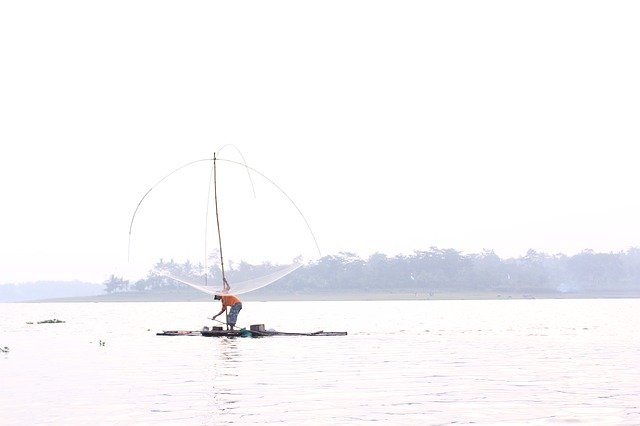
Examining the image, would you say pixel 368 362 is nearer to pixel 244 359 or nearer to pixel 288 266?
pixel 244 359

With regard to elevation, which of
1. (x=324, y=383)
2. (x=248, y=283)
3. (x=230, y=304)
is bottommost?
(x=324, y=383)

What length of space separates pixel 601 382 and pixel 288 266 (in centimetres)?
2465

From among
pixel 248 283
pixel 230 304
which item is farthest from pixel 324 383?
pixel 230 304

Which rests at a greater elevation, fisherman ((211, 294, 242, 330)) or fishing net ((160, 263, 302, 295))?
fishing net ((160, 263, 302, 295))

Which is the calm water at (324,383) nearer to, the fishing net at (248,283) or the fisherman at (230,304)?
the fisherman at (230,304)

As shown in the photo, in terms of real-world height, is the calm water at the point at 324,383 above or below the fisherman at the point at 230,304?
below

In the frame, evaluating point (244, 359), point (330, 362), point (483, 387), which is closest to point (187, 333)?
point (244, 359)

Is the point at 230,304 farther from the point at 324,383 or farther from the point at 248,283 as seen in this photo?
the point at 324,383

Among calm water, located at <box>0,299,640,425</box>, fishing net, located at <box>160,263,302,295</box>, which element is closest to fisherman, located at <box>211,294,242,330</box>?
fishing net, located at <box>160,263,302,295</box>

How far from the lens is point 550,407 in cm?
2608

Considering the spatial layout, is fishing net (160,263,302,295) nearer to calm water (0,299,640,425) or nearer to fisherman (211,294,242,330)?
fisherman (211,294,242,330)

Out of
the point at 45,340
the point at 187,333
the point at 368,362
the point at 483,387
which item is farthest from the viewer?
the point at 45,340

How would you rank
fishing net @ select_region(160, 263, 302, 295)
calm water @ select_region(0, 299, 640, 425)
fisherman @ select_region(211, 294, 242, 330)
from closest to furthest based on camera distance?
1. calm water @ select_region(0, 299, 640, 425)
2. fishing net @ select_region(160, 263, 302, 295)
3. fisherman @ select_region(211, 294, 242, 330)

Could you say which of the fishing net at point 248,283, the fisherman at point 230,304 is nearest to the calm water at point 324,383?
the fisherman at point 230,304
